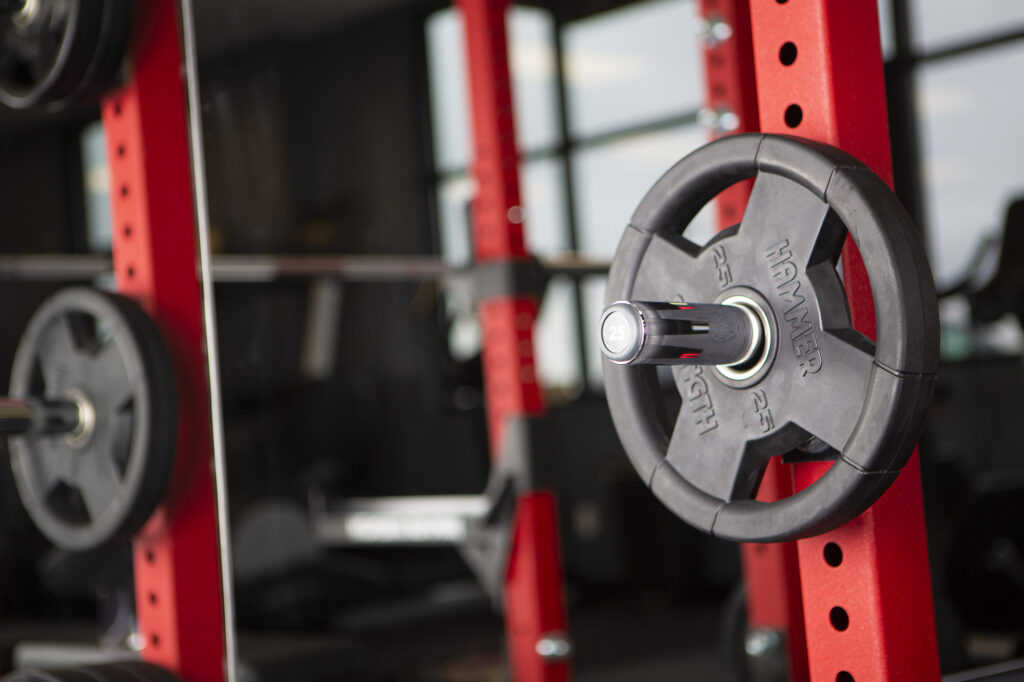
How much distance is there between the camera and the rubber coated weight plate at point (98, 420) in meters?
1.09

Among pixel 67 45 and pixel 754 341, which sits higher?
pixel 67 45

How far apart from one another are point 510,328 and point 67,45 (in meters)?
1.13

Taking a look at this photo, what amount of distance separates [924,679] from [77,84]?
102 cm

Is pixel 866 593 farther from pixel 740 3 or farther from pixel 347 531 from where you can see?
pixel 347 531

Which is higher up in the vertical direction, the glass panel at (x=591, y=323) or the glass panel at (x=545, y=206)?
the glass panel at (x=545, y=206)

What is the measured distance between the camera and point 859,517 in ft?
2.34

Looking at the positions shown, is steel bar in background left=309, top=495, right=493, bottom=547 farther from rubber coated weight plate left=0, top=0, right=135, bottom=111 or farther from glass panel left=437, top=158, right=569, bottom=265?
rubber coated weight plate left=0, top=0, right=135, bottom=111

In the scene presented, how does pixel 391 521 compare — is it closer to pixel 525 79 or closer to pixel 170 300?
pixel 170 300

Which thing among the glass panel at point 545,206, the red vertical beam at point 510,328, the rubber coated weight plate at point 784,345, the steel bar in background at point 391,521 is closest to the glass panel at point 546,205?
the glass panel at point 545,206

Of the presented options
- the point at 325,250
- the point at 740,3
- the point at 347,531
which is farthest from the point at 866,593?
the point at 325,250

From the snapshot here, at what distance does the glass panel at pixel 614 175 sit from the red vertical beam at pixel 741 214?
2.91 metres

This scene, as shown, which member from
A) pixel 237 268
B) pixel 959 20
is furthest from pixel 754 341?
pixel 959 20

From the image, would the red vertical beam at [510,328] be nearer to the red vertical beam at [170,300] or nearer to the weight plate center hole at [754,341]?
the red vertical beam at [170,300]

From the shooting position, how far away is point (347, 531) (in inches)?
149
